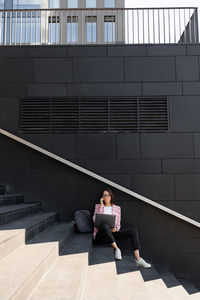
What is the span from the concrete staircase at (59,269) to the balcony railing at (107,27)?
10.3 ft

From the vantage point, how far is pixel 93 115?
15.5 feet

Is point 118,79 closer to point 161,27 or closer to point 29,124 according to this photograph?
point 161,27

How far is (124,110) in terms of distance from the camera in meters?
4.74

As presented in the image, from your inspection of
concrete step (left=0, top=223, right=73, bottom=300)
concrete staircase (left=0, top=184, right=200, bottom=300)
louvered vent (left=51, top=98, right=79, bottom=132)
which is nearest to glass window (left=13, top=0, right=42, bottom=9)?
louvered vent (left=51, top=98, right=79, bottom=132)

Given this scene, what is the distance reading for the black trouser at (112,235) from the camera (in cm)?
367

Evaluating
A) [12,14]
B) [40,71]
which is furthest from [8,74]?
[12,14]

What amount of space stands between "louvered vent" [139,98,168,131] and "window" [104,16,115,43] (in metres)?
1.45

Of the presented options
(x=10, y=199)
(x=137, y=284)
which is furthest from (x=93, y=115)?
(x=137, y=284)

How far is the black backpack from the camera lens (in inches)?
162

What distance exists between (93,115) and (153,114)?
1054 millimetres

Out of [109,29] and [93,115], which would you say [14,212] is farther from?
[109,29]

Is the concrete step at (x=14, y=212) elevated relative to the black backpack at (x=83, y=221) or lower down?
elevated

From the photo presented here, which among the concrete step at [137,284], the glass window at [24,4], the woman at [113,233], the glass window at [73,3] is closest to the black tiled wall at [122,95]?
the woman at [113,233]

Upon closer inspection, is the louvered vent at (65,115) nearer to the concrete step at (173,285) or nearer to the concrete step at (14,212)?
the concrete step at (14,212)
